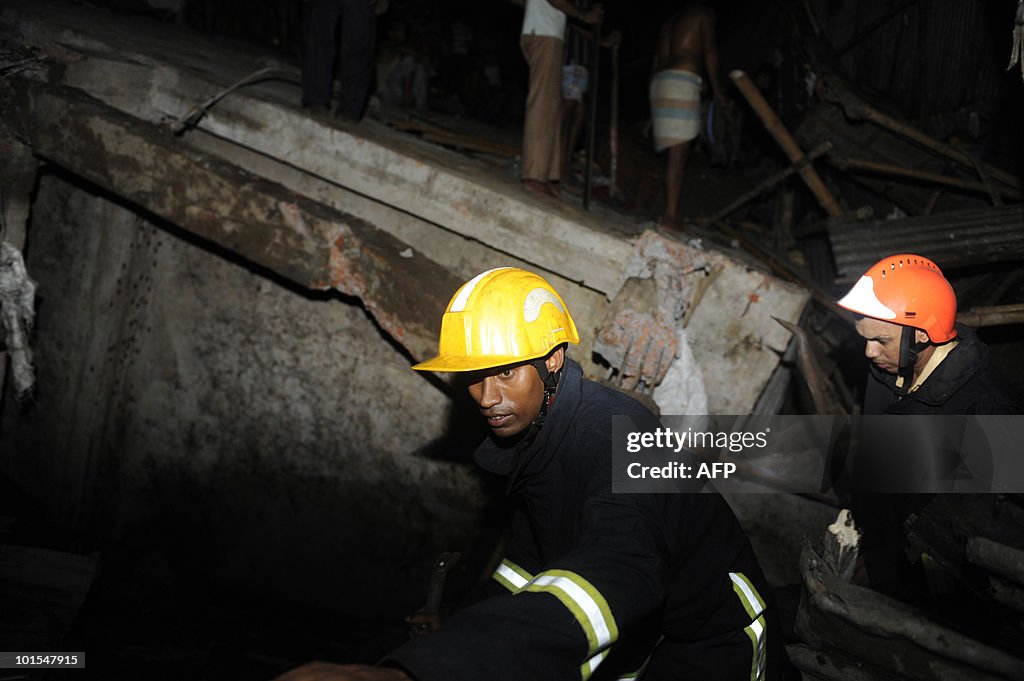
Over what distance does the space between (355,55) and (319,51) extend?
274mm

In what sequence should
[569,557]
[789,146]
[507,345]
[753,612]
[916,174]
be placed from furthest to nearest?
[789,146]
[916,174]
[507,345]
[753,612]
[569,557]

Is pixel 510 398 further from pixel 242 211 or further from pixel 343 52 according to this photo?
pixel 343 52

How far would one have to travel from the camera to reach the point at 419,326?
3834 mm

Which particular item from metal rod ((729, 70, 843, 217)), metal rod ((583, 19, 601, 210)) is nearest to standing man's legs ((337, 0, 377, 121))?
metal rod ((583, 19, 601, 210))

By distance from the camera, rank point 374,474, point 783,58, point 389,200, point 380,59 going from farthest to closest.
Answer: point 380,59
point 783,58
point 374,474
point 389,200

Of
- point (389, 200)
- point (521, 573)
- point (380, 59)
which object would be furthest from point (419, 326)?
point (380, 59)

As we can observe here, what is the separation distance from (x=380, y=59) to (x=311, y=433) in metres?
6.14

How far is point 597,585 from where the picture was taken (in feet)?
4.63

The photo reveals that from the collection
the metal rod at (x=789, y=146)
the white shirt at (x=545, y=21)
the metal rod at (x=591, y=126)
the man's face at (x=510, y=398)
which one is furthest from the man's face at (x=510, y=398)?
the metal rod at (x=789, y=146)

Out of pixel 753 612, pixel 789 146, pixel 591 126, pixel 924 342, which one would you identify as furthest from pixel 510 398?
pixel 789 146

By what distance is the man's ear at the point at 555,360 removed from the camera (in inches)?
89.7

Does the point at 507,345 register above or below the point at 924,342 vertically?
below

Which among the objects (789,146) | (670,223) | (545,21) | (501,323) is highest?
(545,21)

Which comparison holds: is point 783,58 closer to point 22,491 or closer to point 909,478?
point 909,478
